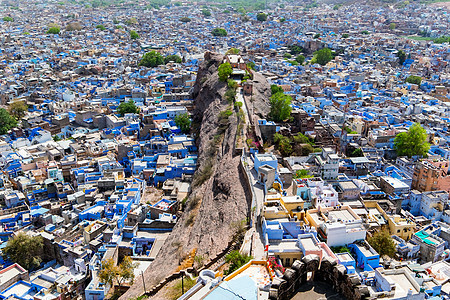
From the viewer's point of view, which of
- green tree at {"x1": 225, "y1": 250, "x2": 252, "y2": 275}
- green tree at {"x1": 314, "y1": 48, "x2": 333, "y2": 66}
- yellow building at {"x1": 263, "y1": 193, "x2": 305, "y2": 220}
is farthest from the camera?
green tree at {"x1": 314, "y1": 48, "x2": 333, "y2": 66}

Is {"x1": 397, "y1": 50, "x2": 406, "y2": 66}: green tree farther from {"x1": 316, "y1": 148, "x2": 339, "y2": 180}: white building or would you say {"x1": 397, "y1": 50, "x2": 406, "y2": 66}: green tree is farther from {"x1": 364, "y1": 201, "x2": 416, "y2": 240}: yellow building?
{"x1": 364, "y1": 201, "x2": 416, "y2": 240}: yellow building

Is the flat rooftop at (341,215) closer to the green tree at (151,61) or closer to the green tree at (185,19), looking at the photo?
Answer: the green tree at (151,61)

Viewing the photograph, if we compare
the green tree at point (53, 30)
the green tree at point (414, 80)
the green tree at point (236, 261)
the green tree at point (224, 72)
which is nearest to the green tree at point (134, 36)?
the green tree at point (53, 30)

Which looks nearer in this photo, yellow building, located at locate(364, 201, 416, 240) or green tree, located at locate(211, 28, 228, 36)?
yellow building, located at locate(364, 201, 416, 240)

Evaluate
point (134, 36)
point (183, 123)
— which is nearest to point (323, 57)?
point (183, 123)

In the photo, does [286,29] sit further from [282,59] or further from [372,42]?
[282,59]

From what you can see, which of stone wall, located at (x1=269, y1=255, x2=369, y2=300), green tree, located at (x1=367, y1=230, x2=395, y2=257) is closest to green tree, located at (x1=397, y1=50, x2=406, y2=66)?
green tree, located at (x1=367, y1=230, x2=395, y2=257)

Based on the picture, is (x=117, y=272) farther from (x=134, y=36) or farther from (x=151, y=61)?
(x=134, y=36)
